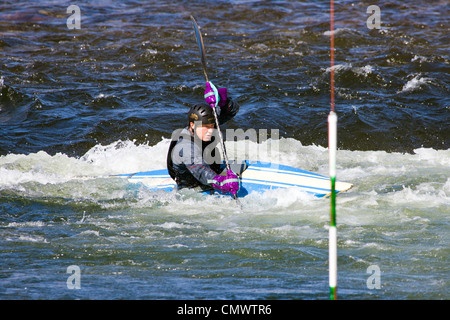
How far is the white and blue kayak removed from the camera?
20.9ft

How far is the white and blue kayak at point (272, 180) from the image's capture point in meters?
6.38

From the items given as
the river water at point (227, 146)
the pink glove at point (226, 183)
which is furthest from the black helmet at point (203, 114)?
the river water at point (227, 146)

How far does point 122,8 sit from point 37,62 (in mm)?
5563

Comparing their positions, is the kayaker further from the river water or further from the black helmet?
the river water

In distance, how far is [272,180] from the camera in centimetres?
646

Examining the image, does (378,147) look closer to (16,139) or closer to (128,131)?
(128,131)

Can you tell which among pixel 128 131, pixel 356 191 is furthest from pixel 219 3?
pixel 356 191

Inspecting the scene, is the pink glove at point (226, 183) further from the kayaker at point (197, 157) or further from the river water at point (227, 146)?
the river water at point (227, 146)

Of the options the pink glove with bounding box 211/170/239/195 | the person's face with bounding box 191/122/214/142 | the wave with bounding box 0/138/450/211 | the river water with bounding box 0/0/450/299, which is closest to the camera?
the river water with bounding box 0/0/450/299

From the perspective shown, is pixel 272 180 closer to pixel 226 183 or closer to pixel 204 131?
pixel 226 183

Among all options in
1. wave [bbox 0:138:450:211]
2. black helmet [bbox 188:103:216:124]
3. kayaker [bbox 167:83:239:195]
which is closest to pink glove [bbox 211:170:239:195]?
kayaker [bbox 167:83:239:195]

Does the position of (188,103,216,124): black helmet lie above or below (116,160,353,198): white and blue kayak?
above

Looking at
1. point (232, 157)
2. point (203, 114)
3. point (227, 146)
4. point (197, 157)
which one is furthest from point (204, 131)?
point (227, 146)

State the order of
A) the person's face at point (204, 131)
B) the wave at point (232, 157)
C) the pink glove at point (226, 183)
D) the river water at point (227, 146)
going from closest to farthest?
the river water at point (227, 146) → the pink glove at point (226, 183) → the person's face at point (204, 131) → the wave at point (232, 157)
